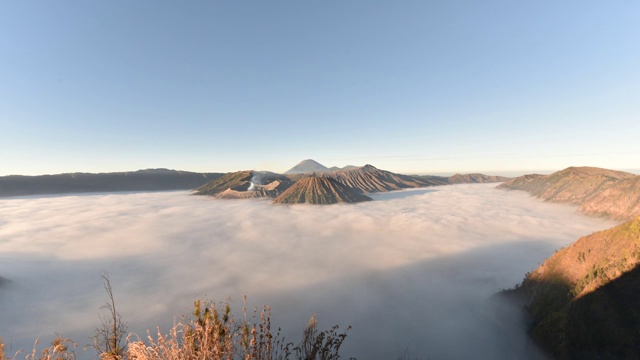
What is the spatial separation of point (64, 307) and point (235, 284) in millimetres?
30067

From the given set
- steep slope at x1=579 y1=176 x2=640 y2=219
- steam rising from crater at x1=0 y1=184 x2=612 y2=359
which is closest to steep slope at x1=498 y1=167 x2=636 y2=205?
steep slope at x1=579 y1=176 x2=640 y2=219

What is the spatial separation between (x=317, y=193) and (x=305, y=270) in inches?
4032

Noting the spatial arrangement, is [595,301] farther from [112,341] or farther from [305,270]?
[305,270]

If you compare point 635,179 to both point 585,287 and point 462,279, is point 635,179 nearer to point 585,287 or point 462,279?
point 462,279

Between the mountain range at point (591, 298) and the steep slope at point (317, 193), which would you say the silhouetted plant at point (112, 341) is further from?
the steep slope at point (317, 193)

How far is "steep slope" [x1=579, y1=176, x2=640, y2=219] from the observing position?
84.8m

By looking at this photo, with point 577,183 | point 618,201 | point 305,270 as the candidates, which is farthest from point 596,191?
point 305,270

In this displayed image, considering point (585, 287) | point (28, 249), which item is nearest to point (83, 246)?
point (28, 249)

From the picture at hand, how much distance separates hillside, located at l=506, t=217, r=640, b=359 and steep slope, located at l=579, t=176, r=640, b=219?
93209 millimetres

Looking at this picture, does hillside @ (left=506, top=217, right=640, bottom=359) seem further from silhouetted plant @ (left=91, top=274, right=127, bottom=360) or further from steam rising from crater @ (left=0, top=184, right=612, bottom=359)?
silhouetted plant @ (left=91, top=274, right=127, bottom=360)

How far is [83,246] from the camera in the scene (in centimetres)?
8700

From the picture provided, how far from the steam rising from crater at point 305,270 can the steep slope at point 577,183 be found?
10.9 meters

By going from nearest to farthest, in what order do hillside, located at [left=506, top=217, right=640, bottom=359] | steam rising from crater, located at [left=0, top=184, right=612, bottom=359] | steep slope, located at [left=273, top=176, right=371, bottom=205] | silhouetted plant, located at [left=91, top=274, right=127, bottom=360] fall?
silhouetted plant, located at [left=91, top=274, right=127, bottom=360]
hillside, located at [left=506, top=217, right=640, bottom=359]
steam rising from crater, located at [left=0, top=184, right=612, bottom=359]
steep slope, located at [left=273, top=176, right=371, bottom=205]

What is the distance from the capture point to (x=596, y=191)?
114500 mm
